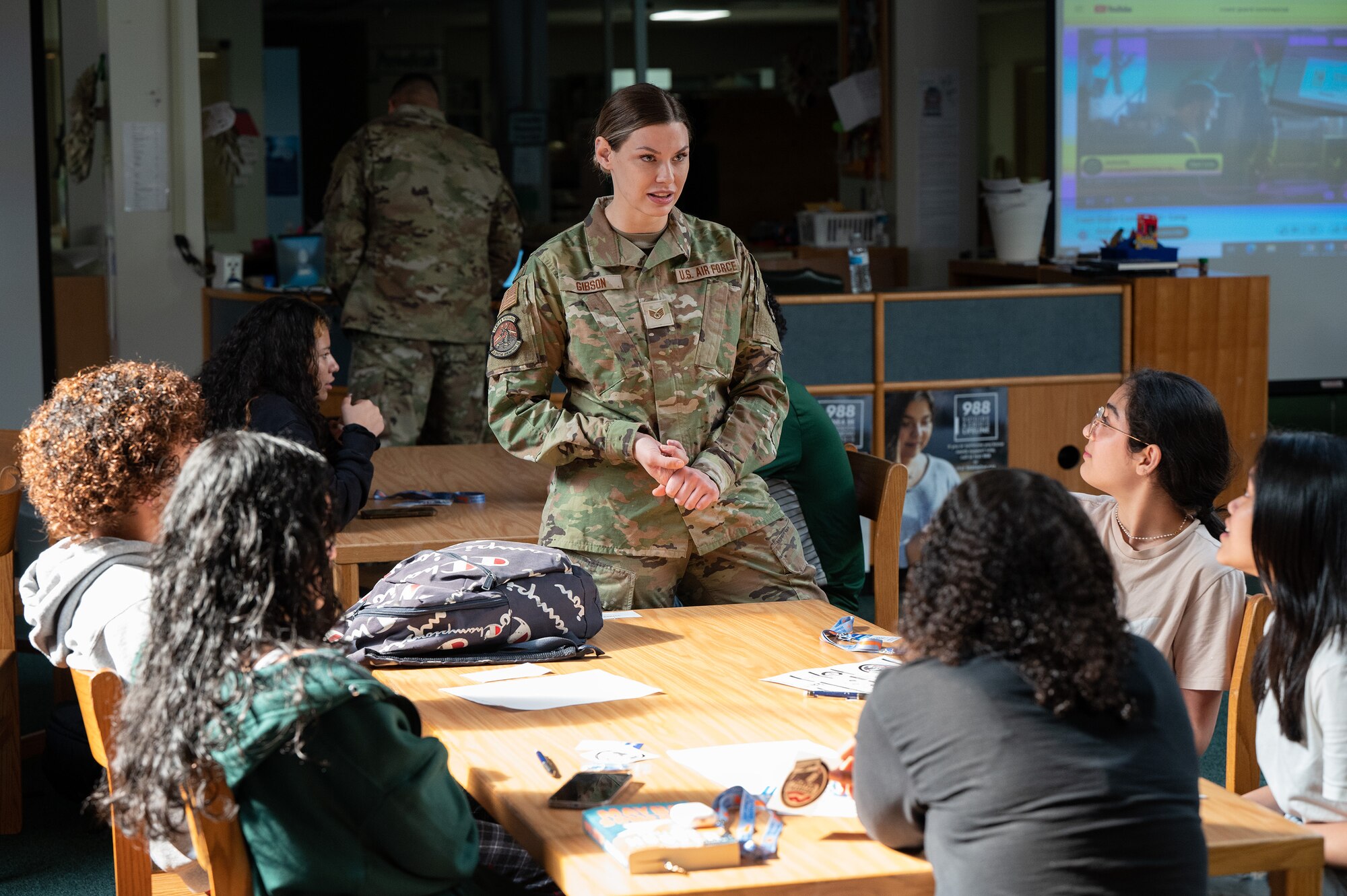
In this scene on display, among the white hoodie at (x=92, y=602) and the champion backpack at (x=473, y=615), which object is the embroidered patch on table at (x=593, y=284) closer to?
the champion backpack at (x=473, y=615)

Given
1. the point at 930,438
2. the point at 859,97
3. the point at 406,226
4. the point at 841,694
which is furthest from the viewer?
the point at 859,97

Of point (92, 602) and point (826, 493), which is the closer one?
point (92, 602)

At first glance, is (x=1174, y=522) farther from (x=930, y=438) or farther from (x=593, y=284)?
(x=930, y=438)

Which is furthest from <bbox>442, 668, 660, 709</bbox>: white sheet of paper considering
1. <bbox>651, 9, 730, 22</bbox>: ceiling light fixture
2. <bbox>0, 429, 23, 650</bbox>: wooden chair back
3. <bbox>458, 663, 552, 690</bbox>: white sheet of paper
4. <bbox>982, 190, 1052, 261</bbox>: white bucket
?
<bbox>651, 9, 730, 22</bbox>: ceiling light fixture

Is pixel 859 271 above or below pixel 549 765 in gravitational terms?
above

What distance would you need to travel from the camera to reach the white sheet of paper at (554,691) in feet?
6.56

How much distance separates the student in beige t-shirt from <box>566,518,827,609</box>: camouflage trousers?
55 centimetres

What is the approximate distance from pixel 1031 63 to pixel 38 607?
11713mm

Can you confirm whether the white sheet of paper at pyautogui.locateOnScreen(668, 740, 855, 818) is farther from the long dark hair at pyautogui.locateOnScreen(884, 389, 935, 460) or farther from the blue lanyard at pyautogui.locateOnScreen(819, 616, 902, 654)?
the long dark hair at pyautogui.locateOnScreen(884, 389, 935, 460)

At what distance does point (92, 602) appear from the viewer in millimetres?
1843

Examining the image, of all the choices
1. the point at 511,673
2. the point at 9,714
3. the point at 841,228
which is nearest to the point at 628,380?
the point at 511,673

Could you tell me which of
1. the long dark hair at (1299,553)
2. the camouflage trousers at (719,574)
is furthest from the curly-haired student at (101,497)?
the long dark hair at (1299,553)

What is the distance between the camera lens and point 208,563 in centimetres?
145

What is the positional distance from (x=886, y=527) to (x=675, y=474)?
25.8 inches
